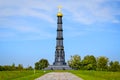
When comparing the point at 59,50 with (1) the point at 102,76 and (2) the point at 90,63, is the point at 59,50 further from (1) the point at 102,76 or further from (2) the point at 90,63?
(1) the point at 102,76

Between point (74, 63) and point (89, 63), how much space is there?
8.87 m

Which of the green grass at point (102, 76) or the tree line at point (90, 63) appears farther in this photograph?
the tree line at point (90, 63)

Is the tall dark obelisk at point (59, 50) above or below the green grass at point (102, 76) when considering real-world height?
above

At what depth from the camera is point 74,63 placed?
148500 millimetres

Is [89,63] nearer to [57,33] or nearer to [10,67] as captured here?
[57,33]

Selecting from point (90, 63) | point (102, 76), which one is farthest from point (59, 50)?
point (102, 76)

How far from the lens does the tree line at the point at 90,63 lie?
139 meters

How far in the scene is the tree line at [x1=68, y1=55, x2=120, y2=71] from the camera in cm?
13912

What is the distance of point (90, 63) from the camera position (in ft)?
469

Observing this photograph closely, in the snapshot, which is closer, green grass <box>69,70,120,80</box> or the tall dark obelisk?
green grass <box>69,70,120,80</box>

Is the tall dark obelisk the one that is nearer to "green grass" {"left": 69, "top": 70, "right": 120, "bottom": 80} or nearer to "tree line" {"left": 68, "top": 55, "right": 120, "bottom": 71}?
"tree line" {"left": 68, "top": 55, "right": 120, "bottom": 71}

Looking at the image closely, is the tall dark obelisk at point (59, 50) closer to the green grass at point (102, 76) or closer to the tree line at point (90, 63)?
the tree line at point (90, 63)

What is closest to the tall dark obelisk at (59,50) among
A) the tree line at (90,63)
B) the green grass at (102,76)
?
the tree line at (90,63)

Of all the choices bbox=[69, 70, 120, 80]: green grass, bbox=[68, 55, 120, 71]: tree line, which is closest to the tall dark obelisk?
bbox=[68, 55, 120, 71]: tree line
